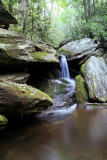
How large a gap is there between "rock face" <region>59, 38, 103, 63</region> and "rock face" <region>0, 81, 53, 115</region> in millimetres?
7546

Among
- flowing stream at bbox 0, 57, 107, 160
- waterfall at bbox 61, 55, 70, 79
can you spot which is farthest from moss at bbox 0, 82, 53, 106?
waterfall at bbox 61, 55, 70, 79

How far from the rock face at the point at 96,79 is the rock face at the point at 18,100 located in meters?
3.15

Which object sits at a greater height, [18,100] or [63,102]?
[18,100]

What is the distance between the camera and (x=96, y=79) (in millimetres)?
6961

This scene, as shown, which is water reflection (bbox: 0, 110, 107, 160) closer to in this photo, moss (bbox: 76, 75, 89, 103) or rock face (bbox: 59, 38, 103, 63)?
moss (bbox: 76, 75, 89, 103)

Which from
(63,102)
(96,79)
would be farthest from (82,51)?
(63,102)

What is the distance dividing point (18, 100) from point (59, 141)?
5.57 ft

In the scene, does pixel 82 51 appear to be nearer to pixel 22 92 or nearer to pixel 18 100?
pixel 22 92

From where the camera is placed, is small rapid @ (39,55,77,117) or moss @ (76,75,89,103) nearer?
small rapid @ (39,55,77,117)

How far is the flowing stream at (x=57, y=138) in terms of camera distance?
2.64 meters

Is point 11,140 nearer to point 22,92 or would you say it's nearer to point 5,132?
point 5,132

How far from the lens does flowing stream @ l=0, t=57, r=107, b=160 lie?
264cm

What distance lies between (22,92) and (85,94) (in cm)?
382

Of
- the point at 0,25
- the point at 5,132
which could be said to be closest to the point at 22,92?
the point at 5,132
